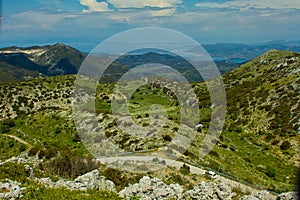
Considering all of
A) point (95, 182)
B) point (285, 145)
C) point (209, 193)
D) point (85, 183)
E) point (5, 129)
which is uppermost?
point (209, 193)

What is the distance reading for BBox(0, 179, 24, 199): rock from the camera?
9.92 metres

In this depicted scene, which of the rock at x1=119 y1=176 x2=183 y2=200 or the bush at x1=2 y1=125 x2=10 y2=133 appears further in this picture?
the bush at x1=2 y1=125 x2=10 y2=133

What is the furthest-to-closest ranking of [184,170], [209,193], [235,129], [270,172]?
1. [235,129]
2. [270,172]
3. [184,170]
4. [209,193]

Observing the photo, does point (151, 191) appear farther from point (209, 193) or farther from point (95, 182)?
point (95, 182)

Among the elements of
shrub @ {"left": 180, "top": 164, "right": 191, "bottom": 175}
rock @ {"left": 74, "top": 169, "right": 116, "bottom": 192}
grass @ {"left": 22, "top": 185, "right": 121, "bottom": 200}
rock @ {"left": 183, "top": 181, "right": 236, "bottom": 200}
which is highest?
grass @ {"left": 22, "top": 185, "right": 121, "bottom": 200}

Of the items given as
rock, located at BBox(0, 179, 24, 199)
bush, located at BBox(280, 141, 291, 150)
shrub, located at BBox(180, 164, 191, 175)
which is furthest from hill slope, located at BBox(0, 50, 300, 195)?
rock, located at BBox(0, 179, 24, 199)

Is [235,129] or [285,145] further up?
[285,145]

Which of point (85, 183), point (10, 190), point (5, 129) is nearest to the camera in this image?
point (10, 190)

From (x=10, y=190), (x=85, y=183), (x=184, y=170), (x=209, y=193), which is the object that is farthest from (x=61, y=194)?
(x=184, y=170)

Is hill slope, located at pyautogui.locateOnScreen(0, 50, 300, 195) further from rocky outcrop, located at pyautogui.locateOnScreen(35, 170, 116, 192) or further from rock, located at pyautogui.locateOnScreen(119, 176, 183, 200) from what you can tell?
rock, located at pyautogui.locateOnScreen(119, 176, 183, 200)

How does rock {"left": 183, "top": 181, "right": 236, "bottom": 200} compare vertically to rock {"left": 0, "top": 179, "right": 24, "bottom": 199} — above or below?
below

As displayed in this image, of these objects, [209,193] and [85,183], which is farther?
[85,183]

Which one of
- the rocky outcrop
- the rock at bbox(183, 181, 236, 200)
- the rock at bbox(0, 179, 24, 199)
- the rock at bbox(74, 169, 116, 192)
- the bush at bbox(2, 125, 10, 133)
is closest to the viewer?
the rock at bbox(0, 179, 24, 199)

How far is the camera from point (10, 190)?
10430 millimetres
